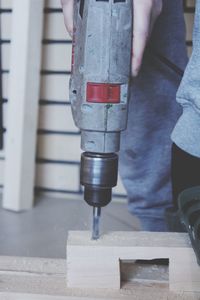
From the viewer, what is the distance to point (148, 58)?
96 centimetres

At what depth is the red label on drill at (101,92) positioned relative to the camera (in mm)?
661

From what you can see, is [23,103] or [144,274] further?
[23,103]

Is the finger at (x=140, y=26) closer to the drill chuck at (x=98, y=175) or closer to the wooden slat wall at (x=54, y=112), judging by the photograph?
the drill chuck at (x=98, y=175)

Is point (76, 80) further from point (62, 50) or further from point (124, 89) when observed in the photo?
point (62, 50)

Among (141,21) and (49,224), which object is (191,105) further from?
(49,224)

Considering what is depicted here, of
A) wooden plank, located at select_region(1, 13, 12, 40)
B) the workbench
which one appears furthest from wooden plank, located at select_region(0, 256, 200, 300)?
wooden plank, located at select_region(1, 13, 12, 40)

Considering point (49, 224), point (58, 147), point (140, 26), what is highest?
point (140, 26)

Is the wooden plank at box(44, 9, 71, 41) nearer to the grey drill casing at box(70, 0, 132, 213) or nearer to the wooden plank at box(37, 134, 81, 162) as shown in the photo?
the wooden plank at box(37, 134, 81, 162)

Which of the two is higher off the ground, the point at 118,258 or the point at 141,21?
the point at 141,21

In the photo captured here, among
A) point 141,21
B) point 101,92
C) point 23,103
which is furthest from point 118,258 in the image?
point 23,103

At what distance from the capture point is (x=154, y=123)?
1012 mm

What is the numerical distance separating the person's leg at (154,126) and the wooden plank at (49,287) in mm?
354

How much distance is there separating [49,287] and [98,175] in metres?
0.18

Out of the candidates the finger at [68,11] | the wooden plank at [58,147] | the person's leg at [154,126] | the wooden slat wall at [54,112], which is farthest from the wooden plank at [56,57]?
the finger at [68,11]
